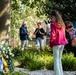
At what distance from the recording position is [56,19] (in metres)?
10.2

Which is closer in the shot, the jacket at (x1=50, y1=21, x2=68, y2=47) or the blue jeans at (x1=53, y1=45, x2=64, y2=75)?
the jacket at (x1=50, y1=21, x2=68, y2=47)

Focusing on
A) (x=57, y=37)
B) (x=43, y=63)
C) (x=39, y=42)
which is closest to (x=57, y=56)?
(x=57, y=37)

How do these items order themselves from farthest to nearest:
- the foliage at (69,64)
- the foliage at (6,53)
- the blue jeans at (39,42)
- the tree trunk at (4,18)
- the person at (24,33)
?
the person at (24,33) → the blue jeans at (39,42) → the tree trunk at (4,18) → the foliage at (69,64) → the foliage at (6,53)

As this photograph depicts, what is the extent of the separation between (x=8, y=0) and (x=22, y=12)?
1317 centimetres

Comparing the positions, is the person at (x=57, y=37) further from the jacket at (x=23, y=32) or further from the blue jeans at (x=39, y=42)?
the jacket at (x=23, y=32)

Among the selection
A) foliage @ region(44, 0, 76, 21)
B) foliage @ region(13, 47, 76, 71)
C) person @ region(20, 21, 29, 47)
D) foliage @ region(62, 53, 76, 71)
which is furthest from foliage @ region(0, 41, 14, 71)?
person @ region(20, 21, 29, 47)

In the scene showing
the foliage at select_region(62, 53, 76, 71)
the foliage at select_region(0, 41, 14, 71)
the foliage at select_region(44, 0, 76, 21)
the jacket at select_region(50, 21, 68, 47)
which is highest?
the foliage at select_region(44, 0, 76, 21)

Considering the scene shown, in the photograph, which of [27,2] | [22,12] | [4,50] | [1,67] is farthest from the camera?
[22,12]

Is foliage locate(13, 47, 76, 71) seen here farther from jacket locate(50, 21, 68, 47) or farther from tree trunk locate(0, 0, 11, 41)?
jacket locate(50, 21, 68, 47)

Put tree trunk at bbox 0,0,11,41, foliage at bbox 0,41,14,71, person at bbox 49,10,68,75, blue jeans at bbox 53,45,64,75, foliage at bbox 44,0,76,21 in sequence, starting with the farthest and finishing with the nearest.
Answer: foliage at bbox 44,0,76,21, tree trunk at bbox 0,0,11,41, blue jeans at bbox 53,45,64,75, person at bbox 49,10,68,75, foliage at bbox 0,41,14,71

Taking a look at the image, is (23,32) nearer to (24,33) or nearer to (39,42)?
(24,33)

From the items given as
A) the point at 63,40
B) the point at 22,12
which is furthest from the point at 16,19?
the point at 63,40

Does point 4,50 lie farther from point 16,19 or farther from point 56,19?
point 16,19

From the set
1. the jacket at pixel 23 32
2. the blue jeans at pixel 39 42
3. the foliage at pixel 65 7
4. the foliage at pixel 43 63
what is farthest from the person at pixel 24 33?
the foliage at pixel 43 63
